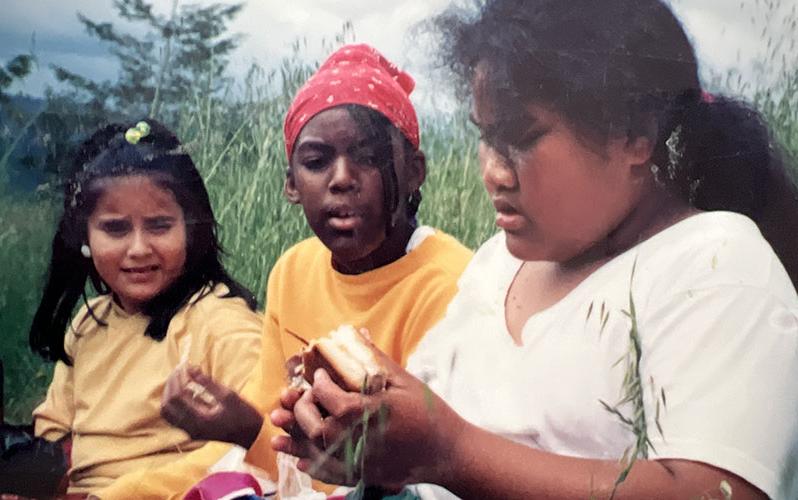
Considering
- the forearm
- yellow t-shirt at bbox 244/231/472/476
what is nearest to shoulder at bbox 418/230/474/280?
yellow t-shirt at bbox 244/231/472/476

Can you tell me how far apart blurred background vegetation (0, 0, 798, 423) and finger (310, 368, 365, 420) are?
0.38m

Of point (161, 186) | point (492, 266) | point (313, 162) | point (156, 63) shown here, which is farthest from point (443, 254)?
point (156, 63)

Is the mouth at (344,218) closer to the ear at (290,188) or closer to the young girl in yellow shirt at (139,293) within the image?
the ear at (290,188)

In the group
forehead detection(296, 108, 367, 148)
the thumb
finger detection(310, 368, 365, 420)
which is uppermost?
forehead detection(296, 108, 367, 148)

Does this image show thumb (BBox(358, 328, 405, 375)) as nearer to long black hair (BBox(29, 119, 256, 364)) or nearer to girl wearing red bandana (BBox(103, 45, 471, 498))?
girl wearing red bandana (BBox(103, 45, 471, 498))

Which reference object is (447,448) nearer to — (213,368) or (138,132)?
(213,368)

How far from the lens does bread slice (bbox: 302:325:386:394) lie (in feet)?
7.77

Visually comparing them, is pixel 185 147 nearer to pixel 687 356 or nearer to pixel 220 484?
pixel 220 484

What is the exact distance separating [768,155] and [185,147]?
4.12 ft

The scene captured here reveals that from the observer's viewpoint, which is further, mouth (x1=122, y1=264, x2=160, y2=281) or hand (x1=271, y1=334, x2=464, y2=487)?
mouth (x1=122, y1=264, x2=160, y2=281)

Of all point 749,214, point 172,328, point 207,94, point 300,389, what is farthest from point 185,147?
point 749,214

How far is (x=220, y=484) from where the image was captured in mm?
2633

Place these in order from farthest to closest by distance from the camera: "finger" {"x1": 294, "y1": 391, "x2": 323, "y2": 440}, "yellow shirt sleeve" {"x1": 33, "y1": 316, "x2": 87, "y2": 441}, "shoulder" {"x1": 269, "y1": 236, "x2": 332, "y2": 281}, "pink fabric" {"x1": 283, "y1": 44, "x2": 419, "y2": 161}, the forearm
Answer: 1. "yellow shirt sleeve" {"x1": 33, "y1": 316, "x2": 87, "y2": 441}
2. "shoulder" {"x1": 269, "y1": 236, "x2": 332, "y2": 281}
3. "pink fabric" {"x1": 283, "y1": 44, "x2": 419, "y2": 161}
4. "finger" {"x1": 294, "y1": 391, "x2": 323, "y2": 440}
5. the forearm

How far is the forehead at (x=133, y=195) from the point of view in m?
2.70
